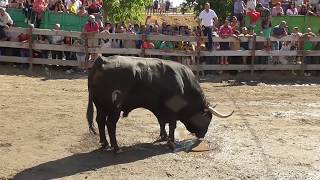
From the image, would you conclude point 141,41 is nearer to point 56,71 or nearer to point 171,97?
point 56,71

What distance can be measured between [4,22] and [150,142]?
9214 millimetres

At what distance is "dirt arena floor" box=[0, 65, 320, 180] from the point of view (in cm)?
812

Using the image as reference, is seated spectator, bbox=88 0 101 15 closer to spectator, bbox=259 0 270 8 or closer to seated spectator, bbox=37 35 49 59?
seated spectator, bbox=37 35 49 59

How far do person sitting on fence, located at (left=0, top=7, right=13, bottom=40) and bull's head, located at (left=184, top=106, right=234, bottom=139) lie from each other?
9274mm

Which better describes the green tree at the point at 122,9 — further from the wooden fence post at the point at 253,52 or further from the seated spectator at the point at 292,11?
the wooden fence post at the point at 253,52

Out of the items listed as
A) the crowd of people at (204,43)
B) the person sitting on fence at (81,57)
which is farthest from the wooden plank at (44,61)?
the crowd of people at (204,43)

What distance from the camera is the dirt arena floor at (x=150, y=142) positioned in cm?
812

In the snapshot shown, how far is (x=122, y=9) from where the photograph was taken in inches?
1178

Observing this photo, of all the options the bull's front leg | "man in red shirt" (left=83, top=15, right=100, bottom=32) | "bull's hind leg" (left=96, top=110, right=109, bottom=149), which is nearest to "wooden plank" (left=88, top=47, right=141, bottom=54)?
"man in red shirt" (left=83, top=15, right=100, bottom=32)

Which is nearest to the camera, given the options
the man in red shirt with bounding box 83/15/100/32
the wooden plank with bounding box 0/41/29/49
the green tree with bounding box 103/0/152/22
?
the man in red shirt with bounding box 83/15/100/32

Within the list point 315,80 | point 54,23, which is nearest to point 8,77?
point 54,23

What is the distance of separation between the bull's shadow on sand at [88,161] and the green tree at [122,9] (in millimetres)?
20034

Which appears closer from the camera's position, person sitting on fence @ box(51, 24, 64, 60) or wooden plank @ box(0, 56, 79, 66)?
wooden plank @ box(0, 56, 79, 66)

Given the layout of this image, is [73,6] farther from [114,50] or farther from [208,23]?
[208,23]
